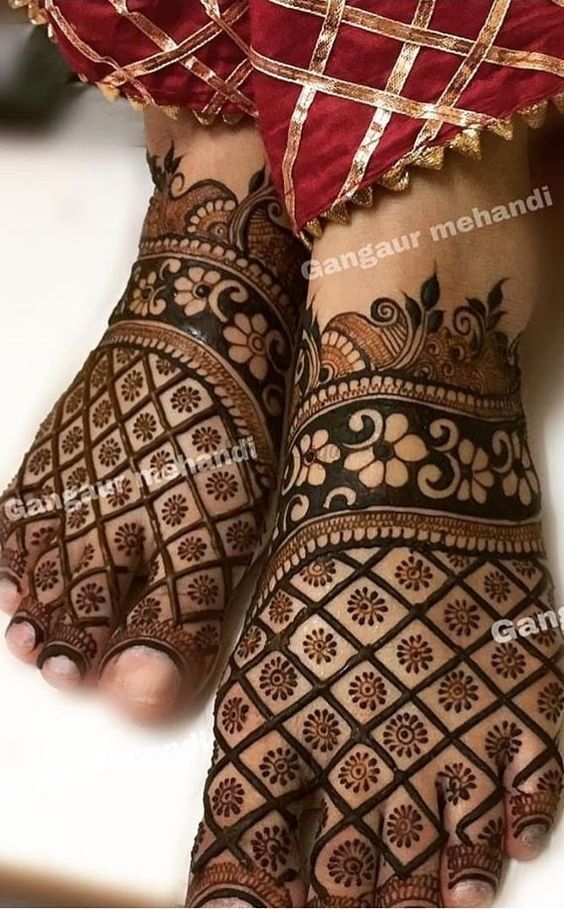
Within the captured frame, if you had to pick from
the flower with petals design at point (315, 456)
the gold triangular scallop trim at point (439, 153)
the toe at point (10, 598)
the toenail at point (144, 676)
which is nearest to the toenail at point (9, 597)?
the toe at point (10, 598)

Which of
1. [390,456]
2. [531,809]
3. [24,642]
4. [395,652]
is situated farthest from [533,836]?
[24,642]

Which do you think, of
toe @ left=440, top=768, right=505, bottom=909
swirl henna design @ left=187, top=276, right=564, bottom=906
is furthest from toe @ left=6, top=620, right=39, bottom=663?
toe @ left=440, top=768, right=505, bottom=909

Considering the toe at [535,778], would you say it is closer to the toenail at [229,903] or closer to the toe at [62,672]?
the toenail at [229,903]

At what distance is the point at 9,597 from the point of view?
73cm

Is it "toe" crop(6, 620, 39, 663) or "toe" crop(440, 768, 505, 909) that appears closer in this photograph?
"toe" crop(440, 768, 505, 909)

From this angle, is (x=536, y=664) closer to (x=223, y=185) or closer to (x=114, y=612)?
(x=114, y=612)

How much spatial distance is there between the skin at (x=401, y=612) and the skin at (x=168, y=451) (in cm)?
5

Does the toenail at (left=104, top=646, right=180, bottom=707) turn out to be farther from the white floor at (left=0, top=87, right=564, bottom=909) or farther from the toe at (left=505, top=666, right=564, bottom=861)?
the toe at (left=505, top=666, right=564, bottom=861)

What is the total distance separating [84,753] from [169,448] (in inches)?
8.0

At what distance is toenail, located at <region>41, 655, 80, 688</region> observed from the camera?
0.66m

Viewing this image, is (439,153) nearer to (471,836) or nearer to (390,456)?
(390,456)

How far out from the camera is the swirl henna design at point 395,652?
0.58 meters

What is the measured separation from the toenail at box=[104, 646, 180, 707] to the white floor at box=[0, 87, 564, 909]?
26 millimetres

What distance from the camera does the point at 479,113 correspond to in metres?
0.60
